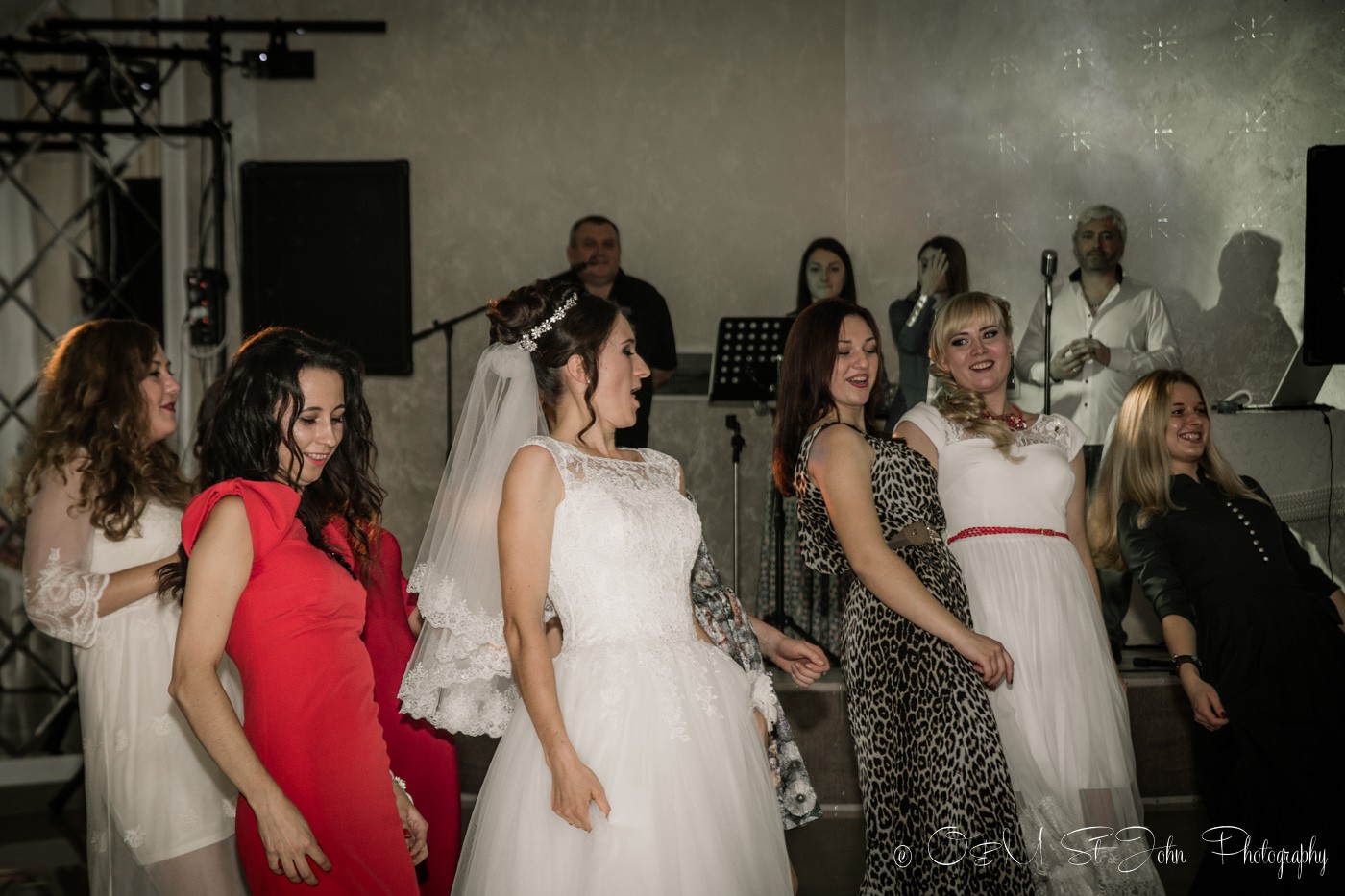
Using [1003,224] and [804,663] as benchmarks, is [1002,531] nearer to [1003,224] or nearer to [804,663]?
[804,663]

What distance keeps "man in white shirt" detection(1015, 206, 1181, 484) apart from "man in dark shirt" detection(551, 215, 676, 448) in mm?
1865

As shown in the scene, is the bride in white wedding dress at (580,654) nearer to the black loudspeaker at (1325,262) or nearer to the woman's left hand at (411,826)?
the woman's left hand at (411,826)

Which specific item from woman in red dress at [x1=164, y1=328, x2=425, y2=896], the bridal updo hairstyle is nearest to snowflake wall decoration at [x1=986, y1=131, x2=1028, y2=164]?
the bridal updo hairstyle

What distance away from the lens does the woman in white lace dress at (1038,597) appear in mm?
2717

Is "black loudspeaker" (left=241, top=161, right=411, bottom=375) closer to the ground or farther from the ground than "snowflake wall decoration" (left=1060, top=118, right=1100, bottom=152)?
closer to the ground

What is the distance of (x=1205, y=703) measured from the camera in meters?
3.19

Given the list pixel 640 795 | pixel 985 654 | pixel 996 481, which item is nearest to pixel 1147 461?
pixel 996 481

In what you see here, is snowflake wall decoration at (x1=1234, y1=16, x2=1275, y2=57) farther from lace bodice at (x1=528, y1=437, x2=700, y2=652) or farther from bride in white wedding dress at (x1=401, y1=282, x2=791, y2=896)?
lace bodice at (x1=528, y1=437, x2=700, y2=652)

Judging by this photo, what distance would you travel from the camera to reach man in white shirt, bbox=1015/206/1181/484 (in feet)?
18.7

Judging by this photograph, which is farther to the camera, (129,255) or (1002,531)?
(129,255)

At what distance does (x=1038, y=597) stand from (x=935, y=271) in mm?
3260

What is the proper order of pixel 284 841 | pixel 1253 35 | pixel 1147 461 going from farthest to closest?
pixel 1253 35 < pixel 1147 461 < pixel 284 841

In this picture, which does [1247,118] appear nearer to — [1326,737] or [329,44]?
[1326,737]

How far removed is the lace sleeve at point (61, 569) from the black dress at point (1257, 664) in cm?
284
